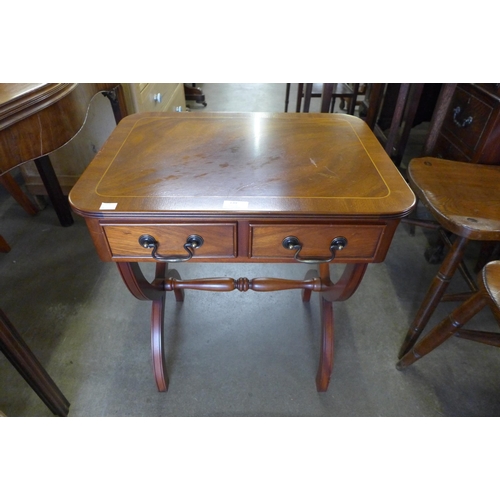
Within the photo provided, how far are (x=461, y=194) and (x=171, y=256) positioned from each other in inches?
34.8

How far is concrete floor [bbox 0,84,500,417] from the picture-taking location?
3.66ft

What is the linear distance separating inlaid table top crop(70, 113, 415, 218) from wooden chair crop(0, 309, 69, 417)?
0.42 m

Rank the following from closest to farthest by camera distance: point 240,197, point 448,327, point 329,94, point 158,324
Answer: point 240,197
point 448,327
point 158,324
point 329,94

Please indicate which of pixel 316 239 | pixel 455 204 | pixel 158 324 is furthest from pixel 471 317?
pixel 158 324

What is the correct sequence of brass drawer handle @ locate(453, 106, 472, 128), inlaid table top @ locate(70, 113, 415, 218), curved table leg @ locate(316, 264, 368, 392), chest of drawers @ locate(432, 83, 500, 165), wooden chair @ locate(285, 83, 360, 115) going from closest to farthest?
inlaid table top @ locate(70, 113, 415, 218), curved table leg @ locate(316, 264, 368, 392), chest of drawers @ locate(432, 83, 500, 165), brass drawer handle @ locate(453, 106, 472, 128), wooden chair @ locate(285, 83, 360, 115)

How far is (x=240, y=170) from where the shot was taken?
2.57 ft

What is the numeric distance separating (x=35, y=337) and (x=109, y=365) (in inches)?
13.3

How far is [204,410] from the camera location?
3.59 ft

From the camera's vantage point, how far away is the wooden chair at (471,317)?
74cm

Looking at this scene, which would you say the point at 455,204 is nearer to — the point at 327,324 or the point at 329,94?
the point at 327,324

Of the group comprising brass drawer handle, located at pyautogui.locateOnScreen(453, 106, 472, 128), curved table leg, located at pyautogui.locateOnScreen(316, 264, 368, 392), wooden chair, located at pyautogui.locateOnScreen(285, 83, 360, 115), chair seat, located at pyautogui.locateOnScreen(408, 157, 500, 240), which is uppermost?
brass drawer handle, located at pyautogui.locateOnScreen(453, 106, 472, 128)

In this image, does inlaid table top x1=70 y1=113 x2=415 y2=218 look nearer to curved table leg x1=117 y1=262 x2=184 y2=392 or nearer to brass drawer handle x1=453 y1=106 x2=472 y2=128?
curved table leg x1=117 y1=262 x2=184 y2=392

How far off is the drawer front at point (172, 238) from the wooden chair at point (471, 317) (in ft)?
1.88

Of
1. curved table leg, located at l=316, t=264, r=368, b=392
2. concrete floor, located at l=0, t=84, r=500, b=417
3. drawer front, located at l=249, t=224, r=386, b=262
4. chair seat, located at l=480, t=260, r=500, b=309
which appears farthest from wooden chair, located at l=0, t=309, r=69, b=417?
chair seat, located at l=480, t=260, r=500, b=309
